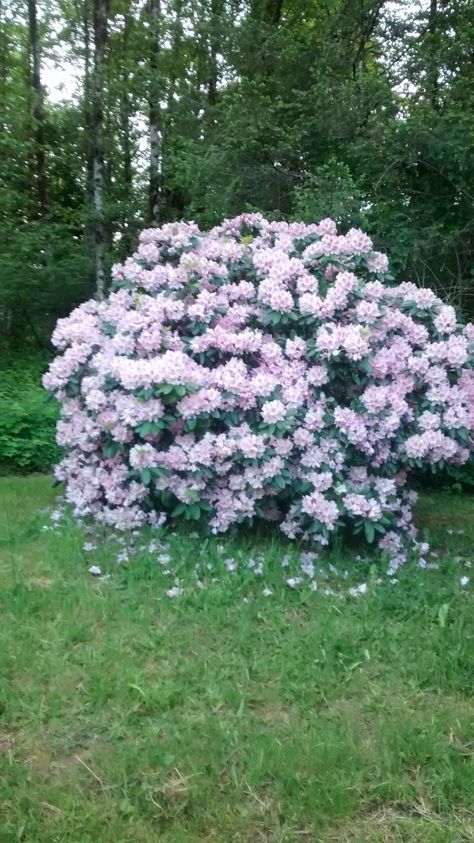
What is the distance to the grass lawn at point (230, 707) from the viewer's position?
237 centimetres

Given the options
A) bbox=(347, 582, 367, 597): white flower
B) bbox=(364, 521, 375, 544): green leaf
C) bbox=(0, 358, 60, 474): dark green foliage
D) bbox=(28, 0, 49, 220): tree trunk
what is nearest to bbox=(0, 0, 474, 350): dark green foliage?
bbox=(28, 0, 49, 220): tree trunk

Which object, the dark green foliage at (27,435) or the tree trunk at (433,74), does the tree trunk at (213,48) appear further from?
the dark green foliage at (27,435)

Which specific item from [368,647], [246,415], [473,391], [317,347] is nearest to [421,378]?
[473,391]

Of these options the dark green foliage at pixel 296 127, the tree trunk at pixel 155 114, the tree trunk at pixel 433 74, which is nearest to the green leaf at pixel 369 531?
the dark green foliage at pixel 296 127

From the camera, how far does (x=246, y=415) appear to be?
4629 mm

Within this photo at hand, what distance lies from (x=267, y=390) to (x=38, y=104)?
40.8 ft

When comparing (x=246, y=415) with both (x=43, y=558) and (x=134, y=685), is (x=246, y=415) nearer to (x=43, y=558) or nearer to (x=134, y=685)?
(x=43, y=558)

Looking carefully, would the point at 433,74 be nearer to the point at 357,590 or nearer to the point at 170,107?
the point at 170,107

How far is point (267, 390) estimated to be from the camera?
Result: 4531 millimetres

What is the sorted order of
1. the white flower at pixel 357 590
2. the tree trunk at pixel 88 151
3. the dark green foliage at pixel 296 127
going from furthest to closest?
the tree trunk at pixel 88 151 < the dark green foliage at pixel 296 127 < the white flower at pixel 357 590

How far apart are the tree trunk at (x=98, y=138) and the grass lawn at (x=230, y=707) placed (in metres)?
9.89

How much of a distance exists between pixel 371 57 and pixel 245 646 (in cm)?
818

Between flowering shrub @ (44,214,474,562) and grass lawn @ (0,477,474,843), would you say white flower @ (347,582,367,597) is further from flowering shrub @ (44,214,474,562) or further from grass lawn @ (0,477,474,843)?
flowering shrub @ (44,214,474,562)

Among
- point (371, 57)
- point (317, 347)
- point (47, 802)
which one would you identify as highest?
point (371, 57)
